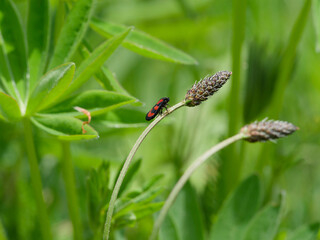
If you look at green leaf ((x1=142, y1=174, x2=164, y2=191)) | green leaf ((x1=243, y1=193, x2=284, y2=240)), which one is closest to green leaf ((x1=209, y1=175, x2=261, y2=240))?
green leaf ((x1=243, y1=193, x2=284, y2=240))

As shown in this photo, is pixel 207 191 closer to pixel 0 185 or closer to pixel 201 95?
pixel 201 95

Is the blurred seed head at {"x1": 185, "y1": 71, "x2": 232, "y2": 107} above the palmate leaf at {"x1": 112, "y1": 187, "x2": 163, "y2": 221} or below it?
above

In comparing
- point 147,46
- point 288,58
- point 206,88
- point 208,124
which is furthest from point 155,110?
point 208,124

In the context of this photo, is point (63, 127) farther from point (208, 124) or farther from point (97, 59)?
point (208, 124)

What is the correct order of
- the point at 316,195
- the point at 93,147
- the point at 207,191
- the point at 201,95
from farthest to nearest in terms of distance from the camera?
the point at 93,147 → the point at 316,195 → the point at 207,191 → the point at 201,95

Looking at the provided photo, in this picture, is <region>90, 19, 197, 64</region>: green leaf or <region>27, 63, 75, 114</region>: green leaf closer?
<region>27, 63, 75, 114</region>: green leaf

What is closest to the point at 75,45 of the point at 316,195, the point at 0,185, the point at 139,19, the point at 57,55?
the point at 57,55

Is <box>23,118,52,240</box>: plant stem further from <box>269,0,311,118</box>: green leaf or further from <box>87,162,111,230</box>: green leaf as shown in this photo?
<box>269,0,311,118</box>: green leaf
